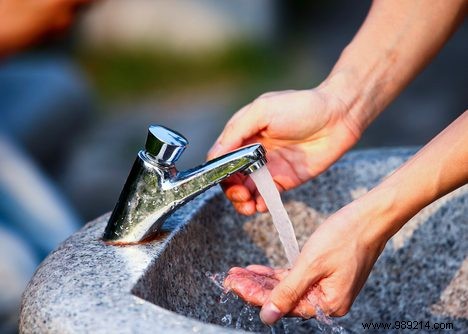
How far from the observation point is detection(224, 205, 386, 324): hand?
3.98 ft

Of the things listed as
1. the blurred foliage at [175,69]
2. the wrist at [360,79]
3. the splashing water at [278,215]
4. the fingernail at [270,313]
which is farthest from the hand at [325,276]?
the blurred foliage at [175,69]

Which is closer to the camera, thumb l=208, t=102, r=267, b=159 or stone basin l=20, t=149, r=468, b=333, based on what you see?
stone basin l=20, t=149, r=468, b=333

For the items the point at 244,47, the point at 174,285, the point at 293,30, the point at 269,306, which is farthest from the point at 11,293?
the point at 293,30

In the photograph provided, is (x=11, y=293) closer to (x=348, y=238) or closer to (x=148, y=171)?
(x=148, y=171)

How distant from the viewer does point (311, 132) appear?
1.52 meters

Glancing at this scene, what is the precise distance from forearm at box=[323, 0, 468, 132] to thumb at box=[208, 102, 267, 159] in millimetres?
152

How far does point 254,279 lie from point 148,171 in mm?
218

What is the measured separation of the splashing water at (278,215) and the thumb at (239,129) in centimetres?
12

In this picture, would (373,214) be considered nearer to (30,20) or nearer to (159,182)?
(159,182)

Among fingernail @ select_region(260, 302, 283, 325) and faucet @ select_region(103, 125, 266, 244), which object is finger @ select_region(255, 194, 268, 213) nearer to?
faucet @ select_region(103, 125, 266, 244)

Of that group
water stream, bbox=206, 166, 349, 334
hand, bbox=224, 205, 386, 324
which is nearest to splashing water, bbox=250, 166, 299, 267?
water stream, bbox=206, 166, 349, 334

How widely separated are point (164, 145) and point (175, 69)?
4.32 metres

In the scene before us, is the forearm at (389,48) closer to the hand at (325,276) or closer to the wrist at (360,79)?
the wrist at (360,79)

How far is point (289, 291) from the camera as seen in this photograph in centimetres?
121
